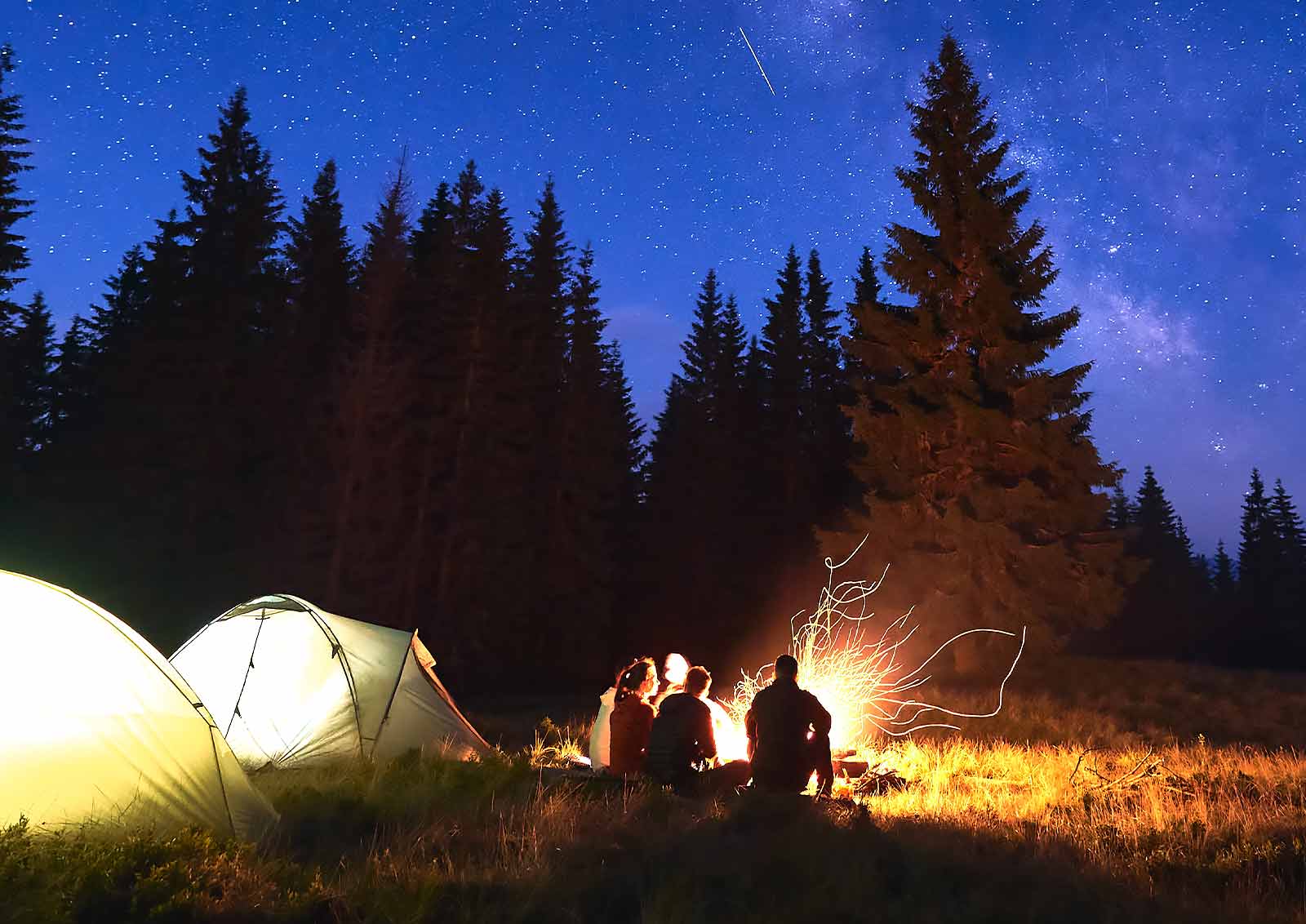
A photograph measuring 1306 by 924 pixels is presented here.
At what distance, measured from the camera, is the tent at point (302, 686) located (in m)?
9.59

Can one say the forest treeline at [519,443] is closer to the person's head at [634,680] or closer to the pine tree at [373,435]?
the pine tree at [373,435]

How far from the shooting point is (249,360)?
94.9ft

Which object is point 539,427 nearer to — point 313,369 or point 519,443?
point 519,443

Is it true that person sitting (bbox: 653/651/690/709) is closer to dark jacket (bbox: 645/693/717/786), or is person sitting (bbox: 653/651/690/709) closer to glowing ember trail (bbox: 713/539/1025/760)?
glowing ember trail (bbox: 713/539/1025/760)

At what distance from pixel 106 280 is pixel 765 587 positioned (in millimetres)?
34980

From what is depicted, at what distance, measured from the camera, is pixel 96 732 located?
549cm

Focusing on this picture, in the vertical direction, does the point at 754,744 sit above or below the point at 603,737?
above

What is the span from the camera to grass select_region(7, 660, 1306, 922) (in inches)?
178

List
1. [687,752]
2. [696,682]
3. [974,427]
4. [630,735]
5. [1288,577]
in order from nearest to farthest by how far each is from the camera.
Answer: [687,752] < [696,682] < [630,735] < [974,427] < [1288,577]

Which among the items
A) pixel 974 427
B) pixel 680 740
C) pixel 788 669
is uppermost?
pixel 974 427

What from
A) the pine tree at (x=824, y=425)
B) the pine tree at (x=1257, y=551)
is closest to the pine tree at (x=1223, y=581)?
the pine tree at (x=1257, y=551)

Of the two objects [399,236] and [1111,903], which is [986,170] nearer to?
[399,236]

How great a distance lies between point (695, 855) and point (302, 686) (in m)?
6.31

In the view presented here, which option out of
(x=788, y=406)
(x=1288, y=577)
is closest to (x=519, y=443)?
(x=788, y=406)
